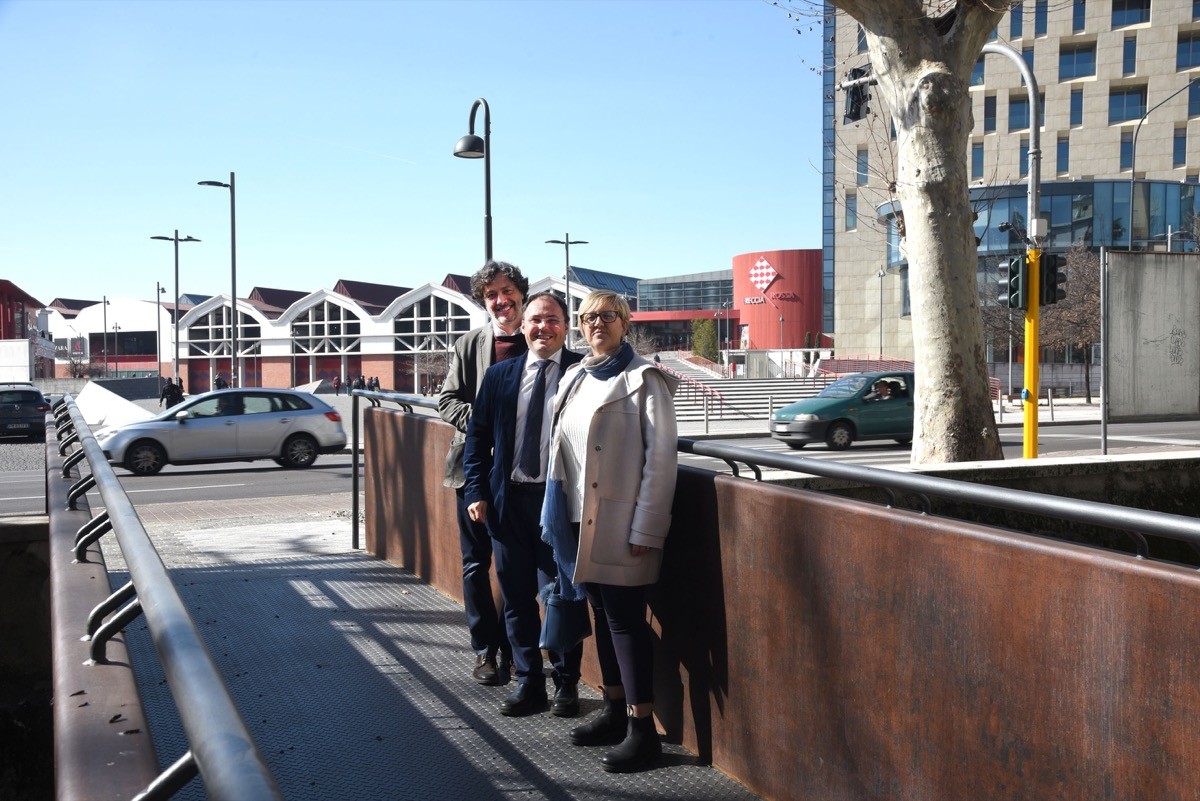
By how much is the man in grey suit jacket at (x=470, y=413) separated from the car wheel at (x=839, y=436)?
18.0 metres

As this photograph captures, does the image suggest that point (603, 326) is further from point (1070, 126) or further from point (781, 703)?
point (1070, 126)

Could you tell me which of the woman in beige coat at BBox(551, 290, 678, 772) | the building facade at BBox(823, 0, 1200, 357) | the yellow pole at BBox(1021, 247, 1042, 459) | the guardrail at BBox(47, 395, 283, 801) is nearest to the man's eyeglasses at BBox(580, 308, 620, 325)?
the woman in beige coat at BBox(551, 290, 678, 772)

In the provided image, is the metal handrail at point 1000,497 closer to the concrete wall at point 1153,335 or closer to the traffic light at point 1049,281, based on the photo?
the concrete wall at point 1153,335

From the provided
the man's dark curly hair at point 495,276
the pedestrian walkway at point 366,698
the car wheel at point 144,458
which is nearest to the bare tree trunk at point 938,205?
the pedestrian walkway at point 366,698

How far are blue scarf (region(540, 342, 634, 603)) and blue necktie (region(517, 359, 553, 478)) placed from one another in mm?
296

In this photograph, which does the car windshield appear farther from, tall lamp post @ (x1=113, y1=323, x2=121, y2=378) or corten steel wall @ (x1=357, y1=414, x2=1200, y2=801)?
tall lamp post @ (x1=113, y1=323, x2=121, y2=378)

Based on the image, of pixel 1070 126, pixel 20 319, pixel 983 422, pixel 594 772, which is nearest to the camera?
pixel 594 772

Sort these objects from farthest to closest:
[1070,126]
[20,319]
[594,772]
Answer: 1. [20,319]
2. [1070,126]
3. [594,772]

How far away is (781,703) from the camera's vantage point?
3.35 m

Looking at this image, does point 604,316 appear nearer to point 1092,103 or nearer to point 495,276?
point 495,276

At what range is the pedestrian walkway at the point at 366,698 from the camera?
3605 millimetres

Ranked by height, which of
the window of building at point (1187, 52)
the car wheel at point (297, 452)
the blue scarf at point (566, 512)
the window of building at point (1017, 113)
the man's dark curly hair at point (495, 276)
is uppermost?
the window of building at point (1187, 52)

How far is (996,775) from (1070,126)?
63.3m

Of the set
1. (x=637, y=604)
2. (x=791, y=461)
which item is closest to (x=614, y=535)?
(x=637, y=604)
